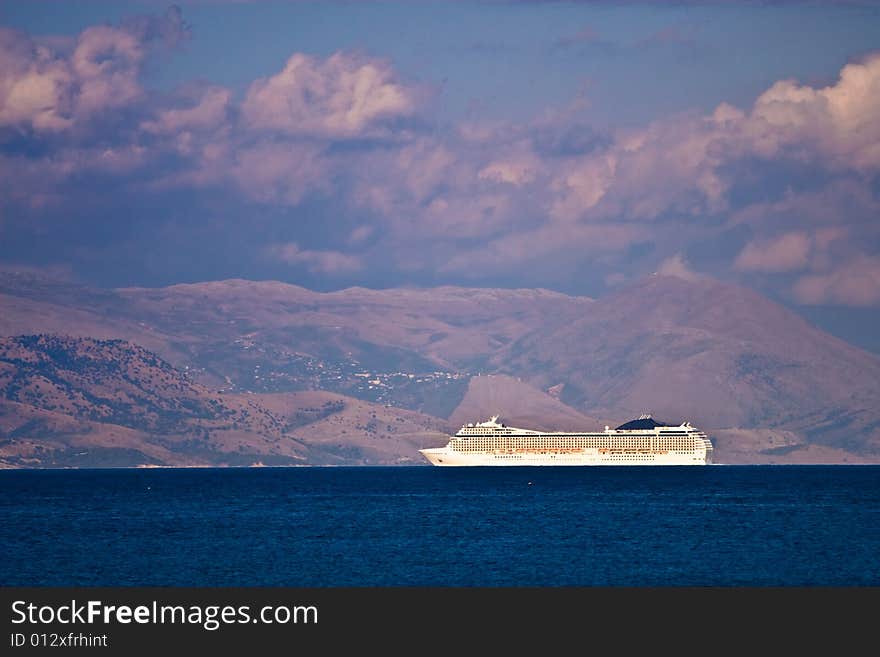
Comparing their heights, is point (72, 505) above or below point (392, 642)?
above

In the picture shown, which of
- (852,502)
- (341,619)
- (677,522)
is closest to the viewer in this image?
(341,619)

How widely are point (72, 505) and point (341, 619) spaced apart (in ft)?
444

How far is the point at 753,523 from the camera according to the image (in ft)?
446

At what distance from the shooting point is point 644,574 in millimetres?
88938

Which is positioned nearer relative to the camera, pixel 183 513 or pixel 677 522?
pixel 677 522

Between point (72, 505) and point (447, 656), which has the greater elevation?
point (72, 505)

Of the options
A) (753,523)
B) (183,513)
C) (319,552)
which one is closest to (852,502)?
(753,523)

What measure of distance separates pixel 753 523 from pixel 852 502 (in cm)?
5563

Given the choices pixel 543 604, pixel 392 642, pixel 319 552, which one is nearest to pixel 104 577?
pixel 319 552

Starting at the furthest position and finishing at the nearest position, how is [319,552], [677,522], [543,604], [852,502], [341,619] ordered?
[852,502]
[677,522]
[319,552]
[543,604]
[341,619]

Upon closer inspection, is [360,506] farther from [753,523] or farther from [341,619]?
[341,619]

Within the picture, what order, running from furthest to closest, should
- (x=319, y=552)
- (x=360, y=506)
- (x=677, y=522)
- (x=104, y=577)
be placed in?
(x=360, y=506) → (x=677, y=522) → (x=319, y=552) → (x=104, y=577)

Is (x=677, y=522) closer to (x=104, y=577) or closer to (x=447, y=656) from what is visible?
(x=104, y=577)

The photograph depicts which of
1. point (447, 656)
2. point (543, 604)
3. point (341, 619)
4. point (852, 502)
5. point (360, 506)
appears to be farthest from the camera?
point (852, 502)
